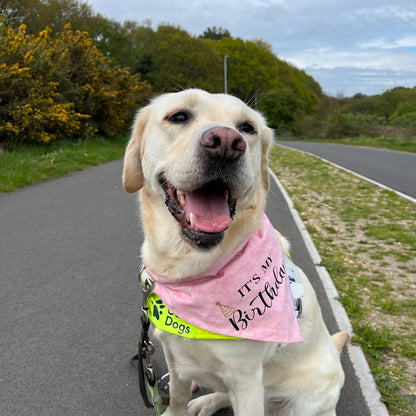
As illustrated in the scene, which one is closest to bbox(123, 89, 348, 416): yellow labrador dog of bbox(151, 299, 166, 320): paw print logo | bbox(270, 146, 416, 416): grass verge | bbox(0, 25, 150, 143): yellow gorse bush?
bbox(151, 299, 166, 320): paw print logo

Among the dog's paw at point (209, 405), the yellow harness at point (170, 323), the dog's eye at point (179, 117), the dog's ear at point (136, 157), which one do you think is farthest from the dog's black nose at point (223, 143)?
the dog's paw at point (209, 405)

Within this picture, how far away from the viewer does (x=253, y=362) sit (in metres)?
2.13

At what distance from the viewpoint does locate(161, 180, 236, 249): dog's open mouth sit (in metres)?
2.02

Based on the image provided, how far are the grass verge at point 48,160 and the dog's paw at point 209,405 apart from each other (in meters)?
7.52

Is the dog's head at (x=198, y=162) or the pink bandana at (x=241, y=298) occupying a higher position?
the dog's head at (x=198, y=162)

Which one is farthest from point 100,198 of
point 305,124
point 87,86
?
point 305,124

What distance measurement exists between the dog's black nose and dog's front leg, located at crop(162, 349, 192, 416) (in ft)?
4.27

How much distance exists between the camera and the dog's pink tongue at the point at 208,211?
2021 mm

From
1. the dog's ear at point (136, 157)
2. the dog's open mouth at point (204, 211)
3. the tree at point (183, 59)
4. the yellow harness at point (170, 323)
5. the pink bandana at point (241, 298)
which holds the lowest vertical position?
the yellow harness at point (170, 323)

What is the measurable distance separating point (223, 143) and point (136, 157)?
845 millimetres

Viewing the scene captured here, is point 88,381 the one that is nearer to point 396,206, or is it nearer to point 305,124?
point 396,206

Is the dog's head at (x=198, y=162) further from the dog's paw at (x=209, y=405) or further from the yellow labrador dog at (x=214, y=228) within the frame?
the dog's paw at (x=209, y=405)

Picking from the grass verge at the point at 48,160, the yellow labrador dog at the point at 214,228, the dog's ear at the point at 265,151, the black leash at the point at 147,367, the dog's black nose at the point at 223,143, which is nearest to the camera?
the dog's black nose at the point at 223,143

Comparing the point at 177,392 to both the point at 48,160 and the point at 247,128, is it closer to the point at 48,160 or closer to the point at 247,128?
the point at 247,128
